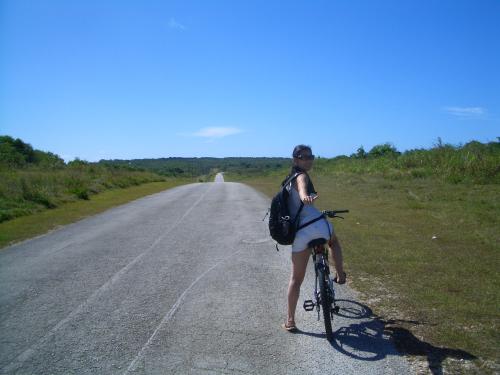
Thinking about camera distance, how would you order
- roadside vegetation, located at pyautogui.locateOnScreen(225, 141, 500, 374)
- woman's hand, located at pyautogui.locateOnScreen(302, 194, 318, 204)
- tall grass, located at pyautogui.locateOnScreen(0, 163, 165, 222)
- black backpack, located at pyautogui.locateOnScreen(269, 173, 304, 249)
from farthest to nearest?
tall grass, located at pyautogui.locateOnScreen(0, 163, 165, 222), black backpack, located at pyautogui.locateOnScreen(269, 173, 304, 249), roadside vegetation, located at pyautogui.locateOnScreen(225, 141, 500, 374), woman's hand, located at pyautogui.locateOnScreen(302, 194, 318, 204)

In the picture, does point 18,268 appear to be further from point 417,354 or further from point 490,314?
point 490,314

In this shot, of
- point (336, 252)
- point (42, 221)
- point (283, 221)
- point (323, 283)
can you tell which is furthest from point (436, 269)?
point (42, 221)

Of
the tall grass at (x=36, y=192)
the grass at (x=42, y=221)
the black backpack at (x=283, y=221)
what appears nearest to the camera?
the black backpack at (x=283, y=221)

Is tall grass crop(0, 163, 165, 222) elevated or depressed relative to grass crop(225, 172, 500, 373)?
elevated

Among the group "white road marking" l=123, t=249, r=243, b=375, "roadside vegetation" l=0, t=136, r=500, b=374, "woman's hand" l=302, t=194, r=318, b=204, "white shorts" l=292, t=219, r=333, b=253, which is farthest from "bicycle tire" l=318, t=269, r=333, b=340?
"white road marking" l=123, t=249, r=243, b=375

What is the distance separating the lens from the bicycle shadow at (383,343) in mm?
4016

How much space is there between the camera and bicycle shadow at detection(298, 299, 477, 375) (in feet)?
13.2

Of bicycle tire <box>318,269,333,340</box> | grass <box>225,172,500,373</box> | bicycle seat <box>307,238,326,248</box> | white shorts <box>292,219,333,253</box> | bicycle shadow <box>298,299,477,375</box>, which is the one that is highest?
white shorts <box>292,219,333,253</box>

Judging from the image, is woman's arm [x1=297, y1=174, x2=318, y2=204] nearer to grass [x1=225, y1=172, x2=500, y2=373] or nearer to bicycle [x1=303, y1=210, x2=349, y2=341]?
bicycle [x1=303, y1=210, x2=349, y2=341]

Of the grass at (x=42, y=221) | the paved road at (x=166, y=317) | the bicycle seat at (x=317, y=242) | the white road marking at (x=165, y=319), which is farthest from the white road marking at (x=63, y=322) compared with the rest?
the grass at (x=42, y=221)

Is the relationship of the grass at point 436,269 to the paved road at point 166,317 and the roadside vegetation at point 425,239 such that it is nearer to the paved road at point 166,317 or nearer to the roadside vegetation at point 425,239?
the roadside vegetation at point 425,239

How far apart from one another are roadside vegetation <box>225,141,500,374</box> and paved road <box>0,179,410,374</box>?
481 millimetres

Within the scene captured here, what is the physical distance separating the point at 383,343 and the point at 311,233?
135 centimetres

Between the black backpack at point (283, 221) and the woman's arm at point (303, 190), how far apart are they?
0.25 ft
